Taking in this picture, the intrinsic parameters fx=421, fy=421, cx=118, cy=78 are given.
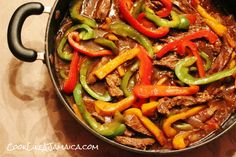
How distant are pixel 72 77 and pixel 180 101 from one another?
19.2 inches

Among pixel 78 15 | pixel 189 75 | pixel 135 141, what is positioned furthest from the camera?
pixel 78 15

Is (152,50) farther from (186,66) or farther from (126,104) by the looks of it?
(126,104)

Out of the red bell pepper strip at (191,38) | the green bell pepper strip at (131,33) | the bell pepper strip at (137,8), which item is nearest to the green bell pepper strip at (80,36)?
the green bell pepper strip at (131,33)

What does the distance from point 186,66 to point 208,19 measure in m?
0.29

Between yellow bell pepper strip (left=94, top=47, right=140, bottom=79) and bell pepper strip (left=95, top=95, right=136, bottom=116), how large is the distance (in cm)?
13

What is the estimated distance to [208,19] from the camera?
6.63 feet

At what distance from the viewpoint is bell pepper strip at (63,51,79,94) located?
1865 millimetres

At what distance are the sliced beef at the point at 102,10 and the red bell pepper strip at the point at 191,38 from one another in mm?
317

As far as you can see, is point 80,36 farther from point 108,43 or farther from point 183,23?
point 183,23

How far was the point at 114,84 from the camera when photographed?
1.85 metres

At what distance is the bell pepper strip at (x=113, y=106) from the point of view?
1819 millimetres

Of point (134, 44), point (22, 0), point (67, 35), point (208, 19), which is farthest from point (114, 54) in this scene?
point (22, 0)

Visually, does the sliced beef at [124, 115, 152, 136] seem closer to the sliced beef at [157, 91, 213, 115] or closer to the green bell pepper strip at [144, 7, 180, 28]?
the sliced beef at [157, 91, 213, 115]

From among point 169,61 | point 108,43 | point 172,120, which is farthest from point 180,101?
point 108,43
